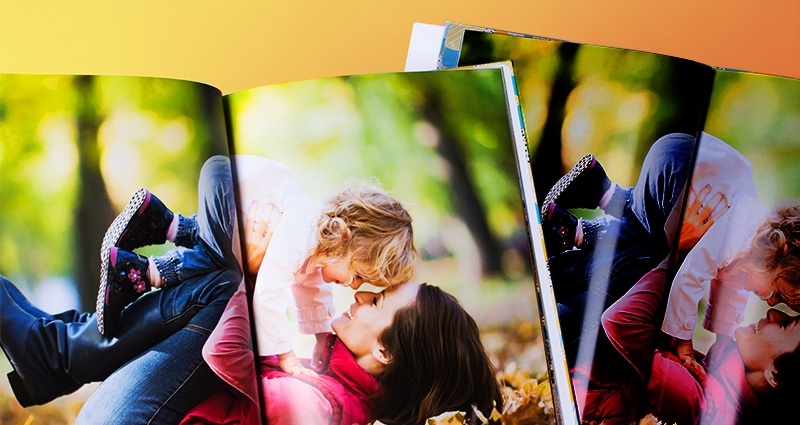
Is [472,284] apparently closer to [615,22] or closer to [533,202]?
[533,202]

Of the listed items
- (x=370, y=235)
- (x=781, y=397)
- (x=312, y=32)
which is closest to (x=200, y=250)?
(x=370, y=235)

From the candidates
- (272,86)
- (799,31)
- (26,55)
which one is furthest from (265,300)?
(799,31)

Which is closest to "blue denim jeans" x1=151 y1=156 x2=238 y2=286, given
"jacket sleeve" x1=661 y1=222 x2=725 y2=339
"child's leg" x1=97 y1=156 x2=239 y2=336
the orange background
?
"child's leg" x1=97 y1=156 x2=239 y2=336

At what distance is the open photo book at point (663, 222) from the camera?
57 cm

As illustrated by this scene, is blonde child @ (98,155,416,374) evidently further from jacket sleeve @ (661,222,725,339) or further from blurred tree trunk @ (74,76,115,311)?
jacket sleeve @ (661,222,725,339)

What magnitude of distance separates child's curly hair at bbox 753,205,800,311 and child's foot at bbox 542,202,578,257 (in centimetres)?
15

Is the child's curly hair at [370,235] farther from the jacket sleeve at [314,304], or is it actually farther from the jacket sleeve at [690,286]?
the jacket sleeve at [690,286]

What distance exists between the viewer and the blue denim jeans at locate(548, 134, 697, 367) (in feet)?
1.86

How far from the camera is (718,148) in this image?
0.62 metres

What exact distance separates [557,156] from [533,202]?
5 centimetres

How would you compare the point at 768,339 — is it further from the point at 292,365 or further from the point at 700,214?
the point at 292,365

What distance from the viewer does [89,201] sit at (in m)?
0.52

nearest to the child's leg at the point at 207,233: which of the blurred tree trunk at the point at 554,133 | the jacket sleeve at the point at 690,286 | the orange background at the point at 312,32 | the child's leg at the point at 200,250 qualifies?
the child's leg at the point at 200,250

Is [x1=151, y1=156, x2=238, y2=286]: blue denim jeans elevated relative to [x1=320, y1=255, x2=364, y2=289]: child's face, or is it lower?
elevated
